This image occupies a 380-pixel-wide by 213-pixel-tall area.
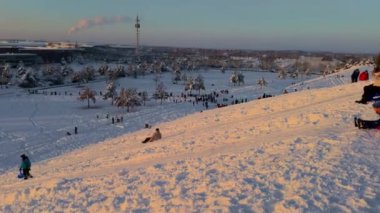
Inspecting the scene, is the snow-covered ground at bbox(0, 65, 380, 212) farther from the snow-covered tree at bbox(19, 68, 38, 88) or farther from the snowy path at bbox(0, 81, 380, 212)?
the snow-covered tree at bbox(19, 68, 38, 88)

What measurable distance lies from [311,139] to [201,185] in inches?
174

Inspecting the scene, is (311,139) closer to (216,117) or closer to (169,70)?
(216,117)

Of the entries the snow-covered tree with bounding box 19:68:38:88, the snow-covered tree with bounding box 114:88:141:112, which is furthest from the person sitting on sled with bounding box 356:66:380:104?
the snow-covered tree with bounding box 19:68:38:88

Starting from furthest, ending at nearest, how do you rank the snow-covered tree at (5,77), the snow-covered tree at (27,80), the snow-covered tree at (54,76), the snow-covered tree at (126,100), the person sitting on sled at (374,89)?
1. the snow-covered tree at (54,76)
2. the snow-covered tree at (5,77)
3. the snow-covered tree at (27,80)
4. the snow-covered tree at (126,100)
5. the person sitting on sled at (374,89)

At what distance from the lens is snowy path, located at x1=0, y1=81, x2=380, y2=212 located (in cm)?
877

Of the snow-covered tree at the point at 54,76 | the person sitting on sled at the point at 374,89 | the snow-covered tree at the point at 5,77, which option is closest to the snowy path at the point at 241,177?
the person sitting on sled at the point at 374,89

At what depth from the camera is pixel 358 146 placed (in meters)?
11.8

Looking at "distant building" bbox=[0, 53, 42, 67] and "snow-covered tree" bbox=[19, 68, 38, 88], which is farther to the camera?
"distant building" bbox=[0, 53, 42, 67]

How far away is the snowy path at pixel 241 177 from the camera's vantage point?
28.8 feet

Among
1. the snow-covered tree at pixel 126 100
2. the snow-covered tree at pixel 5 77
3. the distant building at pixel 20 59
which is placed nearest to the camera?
the snow-covered tree at pixel 126 100

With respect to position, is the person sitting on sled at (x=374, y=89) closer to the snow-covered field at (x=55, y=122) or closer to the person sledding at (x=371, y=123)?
the person sledding at (x=371, y=123)

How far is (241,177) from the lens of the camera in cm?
1011

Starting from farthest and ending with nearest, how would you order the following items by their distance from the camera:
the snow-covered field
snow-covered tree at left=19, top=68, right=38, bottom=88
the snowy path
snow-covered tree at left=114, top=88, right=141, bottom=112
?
snow-covered tree at left=19, top=68, right=38, bottom=88, snow-covered tree at left=114, top=88, right=141, bottom=112, the snow-covered field, the snowy path

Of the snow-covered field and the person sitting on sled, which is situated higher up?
the person sitting on sled
